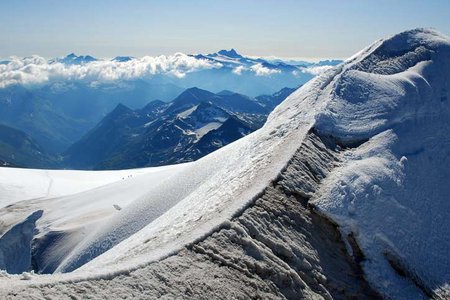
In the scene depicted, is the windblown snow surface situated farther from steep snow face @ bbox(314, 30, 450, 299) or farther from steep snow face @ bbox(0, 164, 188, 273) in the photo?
steep snow face @ bbox(0, 164, 188, 273)

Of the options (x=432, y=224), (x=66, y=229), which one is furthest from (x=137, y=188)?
(x=432, y=224)

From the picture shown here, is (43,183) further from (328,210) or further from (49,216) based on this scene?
(328,210)

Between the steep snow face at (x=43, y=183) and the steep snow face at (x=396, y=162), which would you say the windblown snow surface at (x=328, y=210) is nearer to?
the steep snow face at (x=396, y=162)

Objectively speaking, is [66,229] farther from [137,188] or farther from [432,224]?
[432,224]

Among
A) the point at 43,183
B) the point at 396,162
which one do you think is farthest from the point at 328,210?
the point at 43,183

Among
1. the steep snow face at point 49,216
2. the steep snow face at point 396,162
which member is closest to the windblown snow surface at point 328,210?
the steep snow face at point 396,162
